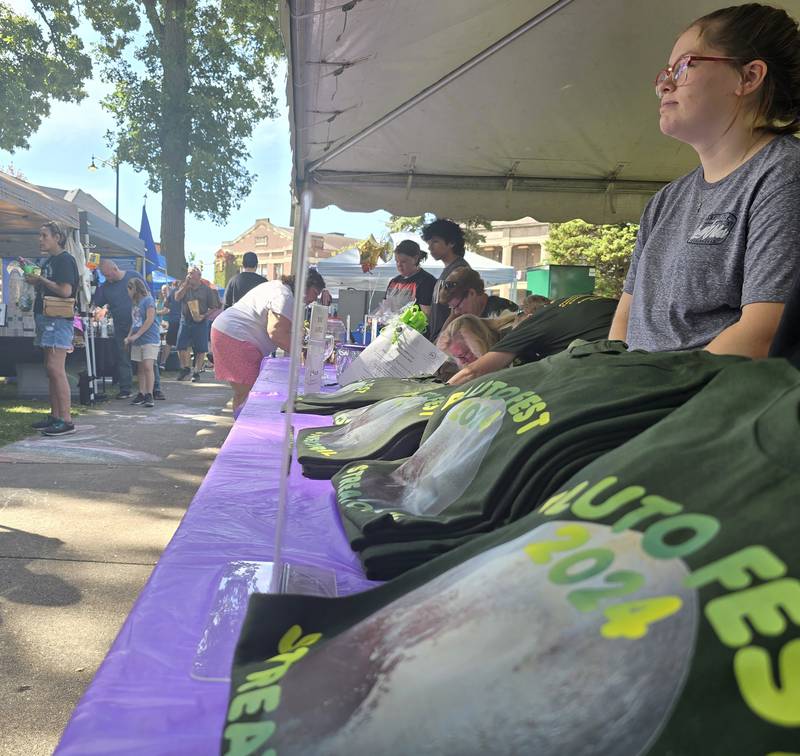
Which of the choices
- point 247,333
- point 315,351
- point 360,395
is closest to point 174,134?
point 247,333

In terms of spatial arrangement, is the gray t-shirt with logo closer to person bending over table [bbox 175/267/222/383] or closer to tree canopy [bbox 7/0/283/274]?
person bending over table [bbox 175/267/222/383]

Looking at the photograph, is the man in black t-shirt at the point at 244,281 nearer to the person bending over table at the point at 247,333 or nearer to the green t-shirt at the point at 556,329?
the person bending over table at the point at 247,333

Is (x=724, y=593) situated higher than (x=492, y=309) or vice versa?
(x=492, y=309)

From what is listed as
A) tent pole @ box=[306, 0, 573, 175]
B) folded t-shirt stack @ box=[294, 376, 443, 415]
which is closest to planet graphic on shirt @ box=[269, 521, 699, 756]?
folded t-shirt stack @ box=[294, 376, 443, 415]

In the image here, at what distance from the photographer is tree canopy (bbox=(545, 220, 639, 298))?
80.8 ft

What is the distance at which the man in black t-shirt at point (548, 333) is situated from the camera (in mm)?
2104

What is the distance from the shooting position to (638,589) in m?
0.53

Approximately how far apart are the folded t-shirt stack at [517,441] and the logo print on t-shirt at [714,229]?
412 millimetres

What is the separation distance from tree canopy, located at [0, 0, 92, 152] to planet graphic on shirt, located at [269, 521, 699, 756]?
21528mm

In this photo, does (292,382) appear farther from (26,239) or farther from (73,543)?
(26,239)

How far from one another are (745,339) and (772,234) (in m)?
0.22

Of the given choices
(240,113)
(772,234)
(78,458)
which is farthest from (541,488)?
(240,113)

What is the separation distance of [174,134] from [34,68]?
4036mm

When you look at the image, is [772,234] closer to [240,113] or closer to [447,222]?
[447,222]
